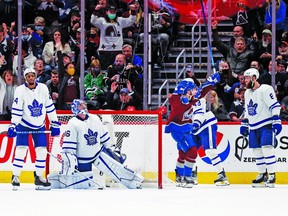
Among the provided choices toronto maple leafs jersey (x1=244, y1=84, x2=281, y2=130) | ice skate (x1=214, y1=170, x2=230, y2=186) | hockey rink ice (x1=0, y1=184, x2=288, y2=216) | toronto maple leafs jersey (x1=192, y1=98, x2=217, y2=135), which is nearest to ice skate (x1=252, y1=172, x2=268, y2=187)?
ice skate (x1=214, y1=170, x2=230, y2=186)

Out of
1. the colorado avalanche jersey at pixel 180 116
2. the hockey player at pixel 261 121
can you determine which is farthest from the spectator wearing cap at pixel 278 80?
the colorado avalanche jersey at pixel 180 116

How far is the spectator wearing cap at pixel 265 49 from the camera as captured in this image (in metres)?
13.8

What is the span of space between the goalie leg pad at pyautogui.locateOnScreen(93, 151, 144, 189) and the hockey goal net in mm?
524

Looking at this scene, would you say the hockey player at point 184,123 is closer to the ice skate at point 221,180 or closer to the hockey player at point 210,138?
the hockey player at point 210,138

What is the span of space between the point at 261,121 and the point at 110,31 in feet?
9.83

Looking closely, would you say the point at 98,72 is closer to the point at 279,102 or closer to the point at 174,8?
the point at 174,8

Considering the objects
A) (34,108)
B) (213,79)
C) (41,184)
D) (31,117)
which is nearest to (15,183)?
(41,184)

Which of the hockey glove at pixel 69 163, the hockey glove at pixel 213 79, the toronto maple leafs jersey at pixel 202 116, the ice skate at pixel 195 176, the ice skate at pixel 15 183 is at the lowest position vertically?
the ice skate at pixel 195 176

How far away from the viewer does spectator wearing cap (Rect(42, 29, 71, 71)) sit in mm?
14352

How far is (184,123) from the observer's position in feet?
41.6

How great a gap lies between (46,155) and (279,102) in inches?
129

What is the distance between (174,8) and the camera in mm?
14492

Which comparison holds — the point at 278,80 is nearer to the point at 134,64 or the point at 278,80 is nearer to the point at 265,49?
the point at 265,49

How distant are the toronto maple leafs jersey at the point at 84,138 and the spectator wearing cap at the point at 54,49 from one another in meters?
2.45
